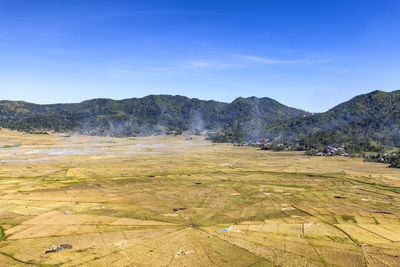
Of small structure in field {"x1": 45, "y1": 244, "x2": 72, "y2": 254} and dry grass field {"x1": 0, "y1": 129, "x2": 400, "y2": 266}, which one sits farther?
small structure in field {"x1": 45, "y1": 244, "x2": 72, "y2": 254}

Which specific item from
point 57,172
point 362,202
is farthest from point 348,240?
point 57,172

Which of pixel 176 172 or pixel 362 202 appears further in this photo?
pixel 176 172

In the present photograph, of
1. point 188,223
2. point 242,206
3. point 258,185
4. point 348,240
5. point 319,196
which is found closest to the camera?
point 348,240

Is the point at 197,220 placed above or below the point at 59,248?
above

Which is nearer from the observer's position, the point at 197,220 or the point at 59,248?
the point at 59,248

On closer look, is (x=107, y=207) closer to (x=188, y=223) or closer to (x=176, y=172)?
(x=188, y=223)

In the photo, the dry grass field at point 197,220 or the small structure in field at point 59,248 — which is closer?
the dry grass field at point 197,220

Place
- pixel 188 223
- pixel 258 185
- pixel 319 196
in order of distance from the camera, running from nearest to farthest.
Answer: pixel 188 223 → pixel 319 196 → pixel 258 185

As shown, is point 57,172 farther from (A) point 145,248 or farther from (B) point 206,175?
(A) point 145,248
